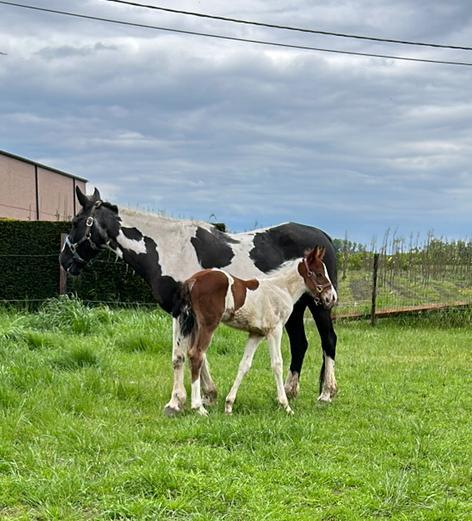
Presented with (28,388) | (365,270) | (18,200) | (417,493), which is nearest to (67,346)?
(28,388)

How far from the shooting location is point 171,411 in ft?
19.8

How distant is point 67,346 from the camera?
28.6ft

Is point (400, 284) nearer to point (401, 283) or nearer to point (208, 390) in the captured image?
point (401, 283)

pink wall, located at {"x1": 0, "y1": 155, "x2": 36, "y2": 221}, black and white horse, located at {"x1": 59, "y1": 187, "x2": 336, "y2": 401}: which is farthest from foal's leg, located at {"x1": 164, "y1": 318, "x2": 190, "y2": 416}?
pink wall, located at {"x1": 0, "y1": 155, "x2": 36, "y2": 221}

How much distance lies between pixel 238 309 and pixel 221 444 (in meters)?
1.37

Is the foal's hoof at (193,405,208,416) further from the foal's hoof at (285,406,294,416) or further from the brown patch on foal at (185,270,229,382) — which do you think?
the foal's hoof at (285,406,294,416)

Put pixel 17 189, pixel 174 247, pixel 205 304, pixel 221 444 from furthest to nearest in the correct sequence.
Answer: pixel 17 189
pixel 174 247
pixel 205 304
pixel 221 444

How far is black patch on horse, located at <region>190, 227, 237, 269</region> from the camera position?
653cm

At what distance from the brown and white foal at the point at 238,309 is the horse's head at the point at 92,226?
1.09 metres

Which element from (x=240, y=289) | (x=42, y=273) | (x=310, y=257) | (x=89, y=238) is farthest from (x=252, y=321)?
(x=42, y=273)

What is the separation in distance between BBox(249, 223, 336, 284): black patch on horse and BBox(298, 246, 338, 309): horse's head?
512 mm

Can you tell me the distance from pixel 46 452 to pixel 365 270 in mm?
12451

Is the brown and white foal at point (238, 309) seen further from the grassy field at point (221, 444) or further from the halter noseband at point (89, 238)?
the halter noseband at point (89, 238)

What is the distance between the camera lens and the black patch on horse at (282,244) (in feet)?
22.4
